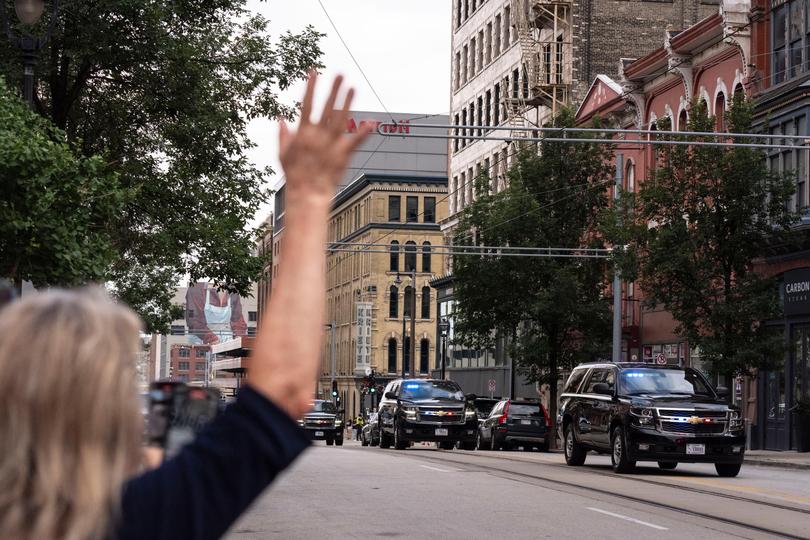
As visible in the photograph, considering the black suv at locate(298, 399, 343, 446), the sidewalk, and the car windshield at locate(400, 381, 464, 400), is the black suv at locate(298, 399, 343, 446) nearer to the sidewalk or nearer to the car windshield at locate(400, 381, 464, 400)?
the car windshield at locate(400, 381, 464, 400)

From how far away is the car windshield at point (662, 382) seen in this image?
23.9 metres

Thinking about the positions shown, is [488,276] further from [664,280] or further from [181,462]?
[181,462]

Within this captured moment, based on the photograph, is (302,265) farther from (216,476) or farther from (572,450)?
(572,450)

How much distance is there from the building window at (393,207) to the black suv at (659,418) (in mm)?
80274

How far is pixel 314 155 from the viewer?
2.51 metres

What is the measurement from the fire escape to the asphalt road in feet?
120

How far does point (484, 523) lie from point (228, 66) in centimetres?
1794

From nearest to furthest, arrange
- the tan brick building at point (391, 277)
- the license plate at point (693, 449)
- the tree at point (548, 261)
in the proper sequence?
the license plate at point (693, 449)
the tree at point (548, 261)
the tan brick building at point (391, 277)

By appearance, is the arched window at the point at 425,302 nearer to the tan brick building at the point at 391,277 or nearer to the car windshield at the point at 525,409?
the tan brick building at the point at 391,277

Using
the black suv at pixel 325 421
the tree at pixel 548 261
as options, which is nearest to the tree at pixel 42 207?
the tree at pixel 548 261

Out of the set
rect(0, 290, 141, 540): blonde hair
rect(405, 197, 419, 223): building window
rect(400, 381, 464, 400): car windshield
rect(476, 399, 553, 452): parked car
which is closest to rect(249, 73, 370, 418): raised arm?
rect(0, 290, 141, 540): blonde hair

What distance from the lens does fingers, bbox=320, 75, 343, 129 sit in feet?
8.34

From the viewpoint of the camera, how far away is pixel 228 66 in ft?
99.8

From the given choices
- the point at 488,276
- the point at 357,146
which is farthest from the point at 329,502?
the point at 488,276
